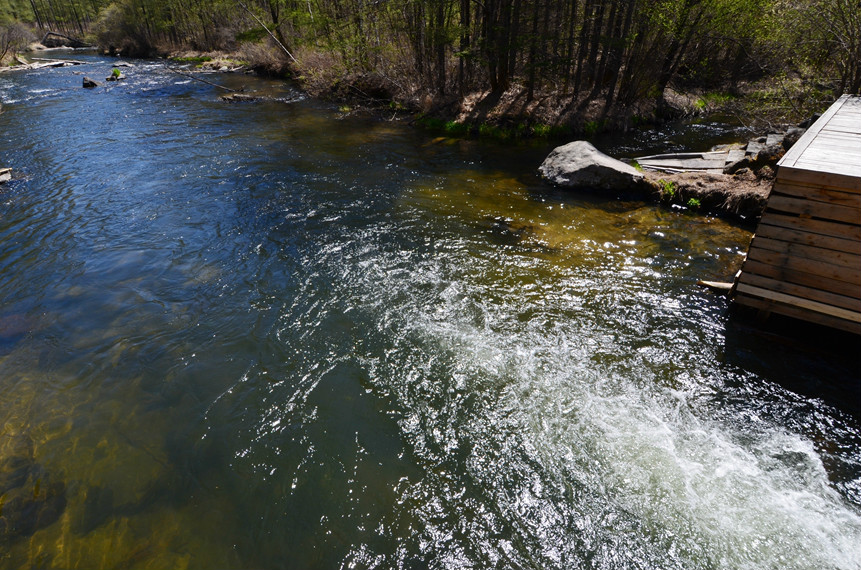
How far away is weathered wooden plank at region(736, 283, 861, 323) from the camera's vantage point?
18.7ft

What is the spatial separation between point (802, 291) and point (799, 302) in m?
0.16

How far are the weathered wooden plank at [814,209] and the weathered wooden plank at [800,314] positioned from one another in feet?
4.50

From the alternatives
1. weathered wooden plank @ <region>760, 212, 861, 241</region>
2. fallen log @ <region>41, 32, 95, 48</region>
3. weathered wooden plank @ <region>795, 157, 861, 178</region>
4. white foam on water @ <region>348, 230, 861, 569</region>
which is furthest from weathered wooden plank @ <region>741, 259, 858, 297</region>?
fallen log @ <region>41, 32, 95, 48</region>

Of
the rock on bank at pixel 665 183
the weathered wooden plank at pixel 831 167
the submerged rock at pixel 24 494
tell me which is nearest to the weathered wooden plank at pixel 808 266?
the weathered wooden plank at pixel 831 167

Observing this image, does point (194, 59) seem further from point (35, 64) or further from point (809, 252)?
point (809, 252)

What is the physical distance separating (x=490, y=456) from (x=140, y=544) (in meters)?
3.70

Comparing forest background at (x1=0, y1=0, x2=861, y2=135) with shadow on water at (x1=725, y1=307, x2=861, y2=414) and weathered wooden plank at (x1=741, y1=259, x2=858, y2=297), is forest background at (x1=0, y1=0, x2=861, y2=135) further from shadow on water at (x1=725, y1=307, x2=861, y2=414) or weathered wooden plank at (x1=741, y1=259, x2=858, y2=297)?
weathered wooden plank at (x1=741, y1=259, x2=858, y2=297)

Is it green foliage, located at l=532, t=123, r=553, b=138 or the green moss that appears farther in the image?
green foliage, located at l=532, t=123, r=553, b=138

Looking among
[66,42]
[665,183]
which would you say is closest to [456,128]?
[665,183]

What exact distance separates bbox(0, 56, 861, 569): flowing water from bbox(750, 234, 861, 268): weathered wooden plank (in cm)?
147

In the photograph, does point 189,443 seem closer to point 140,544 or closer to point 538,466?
point 140,544

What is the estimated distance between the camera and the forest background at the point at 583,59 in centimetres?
1311

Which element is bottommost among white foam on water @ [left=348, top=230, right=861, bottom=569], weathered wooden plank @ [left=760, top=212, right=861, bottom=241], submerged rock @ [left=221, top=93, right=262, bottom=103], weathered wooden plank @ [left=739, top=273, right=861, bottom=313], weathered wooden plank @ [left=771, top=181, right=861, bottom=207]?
white foam on water @ [left=348, top=230, right=861, bottom=569]

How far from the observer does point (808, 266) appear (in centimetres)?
587
